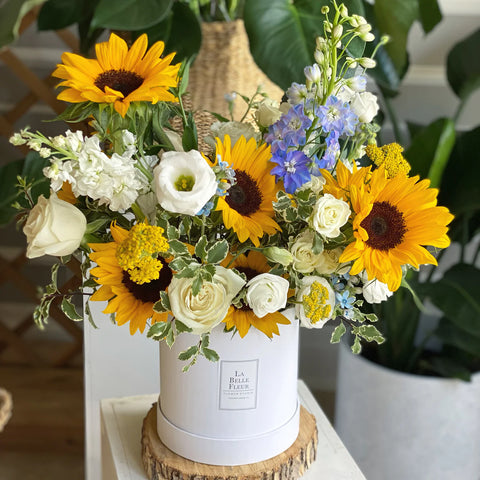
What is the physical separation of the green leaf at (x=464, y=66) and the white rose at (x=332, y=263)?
0.90 meters

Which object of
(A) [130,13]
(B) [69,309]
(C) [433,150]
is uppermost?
(A) [130,13]

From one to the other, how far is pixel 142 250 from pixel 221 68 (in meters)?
0.72

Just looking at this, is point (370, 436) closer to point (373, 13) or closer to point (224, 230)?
point (373, 13)

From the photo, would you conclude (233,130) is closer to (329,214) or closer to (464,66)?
(329,214)

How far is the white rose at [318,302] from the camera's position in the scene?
0.54 meters

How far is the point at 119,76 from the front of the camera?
55 centimetres

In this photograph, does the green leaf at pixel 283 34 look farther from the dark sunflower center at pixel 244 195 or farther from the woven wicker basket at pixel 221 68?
the dark sunflower center at pixel 244 195

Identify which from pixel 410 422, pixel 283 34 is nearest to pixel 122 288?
pixel 283 34

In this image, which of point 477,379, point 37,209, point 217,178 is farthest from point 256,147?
point 477,379

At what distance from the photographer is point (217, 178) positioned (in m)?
0.51

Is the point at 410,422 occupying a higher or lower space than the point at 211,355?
lower

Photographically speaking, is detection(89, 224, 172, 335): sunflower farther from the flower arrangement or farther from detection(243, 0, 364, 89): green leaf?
detection(243, 0, 364, 89): green leaf

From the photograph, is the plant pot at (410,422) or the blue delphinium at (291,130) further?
the plant pot at (410,422)

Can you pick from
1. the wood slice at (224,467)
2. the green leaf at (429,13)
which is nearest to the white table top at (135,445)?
the wood slice at (224,467)
